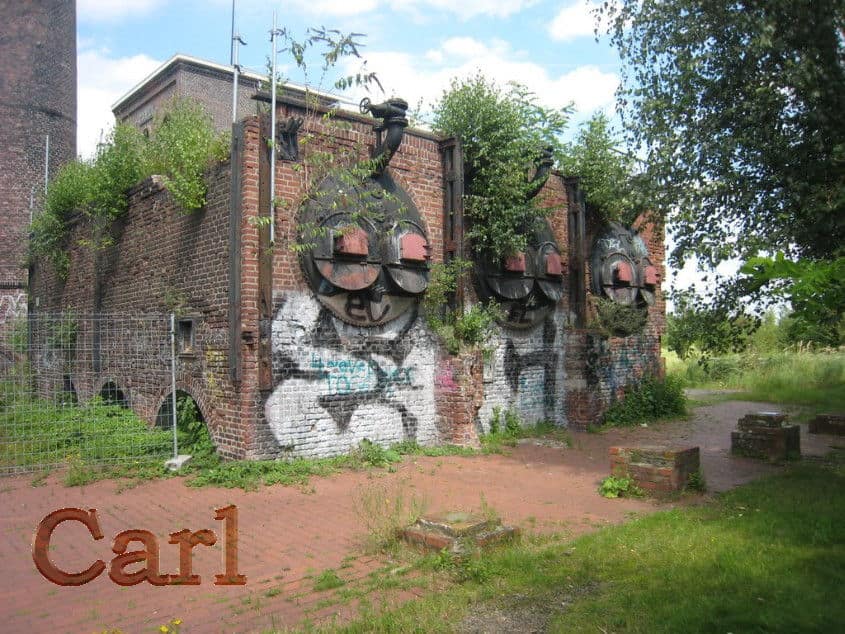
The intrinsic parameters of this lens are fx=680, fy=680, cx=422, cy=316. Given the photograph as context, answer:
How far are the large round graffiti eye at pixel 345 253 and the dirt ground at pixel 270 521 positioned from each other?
260 cm

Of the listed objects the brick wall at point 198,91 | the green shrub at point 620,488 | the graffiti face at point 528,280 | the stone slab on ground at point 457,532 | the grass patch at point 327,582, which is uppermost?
the brick wall at point 198,91

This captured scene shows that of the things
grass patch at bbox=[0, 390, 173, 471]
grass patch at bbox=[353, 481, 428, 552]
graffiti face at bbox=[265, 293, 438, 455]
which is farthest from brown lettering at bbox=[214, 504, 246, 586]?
grass patch at bbox=[0, 390, 173, 471]

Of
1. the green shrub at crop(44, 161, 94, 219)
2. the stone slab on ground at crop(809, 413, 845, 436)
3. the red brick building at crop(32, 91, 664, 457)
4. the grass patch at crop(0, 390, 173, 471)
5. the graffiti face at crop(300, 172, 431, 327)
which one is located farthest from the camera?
the green shrub at crop(44, 161, 94, 219)

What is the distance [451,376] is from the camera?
10398mm

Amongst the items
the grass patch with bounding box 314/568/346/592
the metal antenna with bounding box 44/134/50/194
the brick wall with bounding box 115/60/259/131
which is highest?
the brick wall with bounding box 115/60/259/131

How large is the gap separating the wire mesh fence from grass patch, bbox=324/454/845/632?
227 inches

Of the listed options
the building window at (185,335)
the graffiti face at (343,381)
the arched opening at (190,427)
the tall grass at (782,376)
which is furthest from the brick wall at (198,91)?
the tall grass at (782,376)

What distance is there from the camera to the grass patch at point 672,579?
394 centimetres

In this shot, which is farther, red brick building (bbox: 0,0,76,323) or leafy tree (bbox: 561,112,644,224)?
red brick building (bbox: 0,0,76,323)

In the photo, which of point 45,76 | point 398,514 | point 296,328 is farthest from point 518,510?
point 45,76

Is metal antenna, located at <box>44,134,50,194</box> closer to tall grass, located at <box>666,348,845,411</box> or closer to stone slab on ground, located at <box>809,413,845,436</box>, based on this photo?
tall grass, located at <box>666,348,845,411</box>

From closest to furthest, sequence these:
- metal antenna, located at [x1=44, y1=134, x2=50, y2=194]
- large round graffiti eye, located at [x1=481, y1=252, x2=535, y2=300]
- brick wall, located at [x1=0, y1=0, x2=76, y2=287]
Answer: large round graffiti eye, located at [x1=481, y1=252, x2=535, y2=300]
brick wall, located at [x1=0, y1=0, x2=76, y2=287]
metal antenna, located at [x1=44, y1=134, x2=50, y2=194]

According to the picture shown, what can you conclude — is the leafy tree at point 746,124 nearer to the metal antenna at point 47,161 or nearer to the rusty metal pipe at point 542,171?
the rusty metal pipe at point 542,171

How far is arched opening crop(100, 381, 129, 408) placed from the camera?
11662 millimetres
